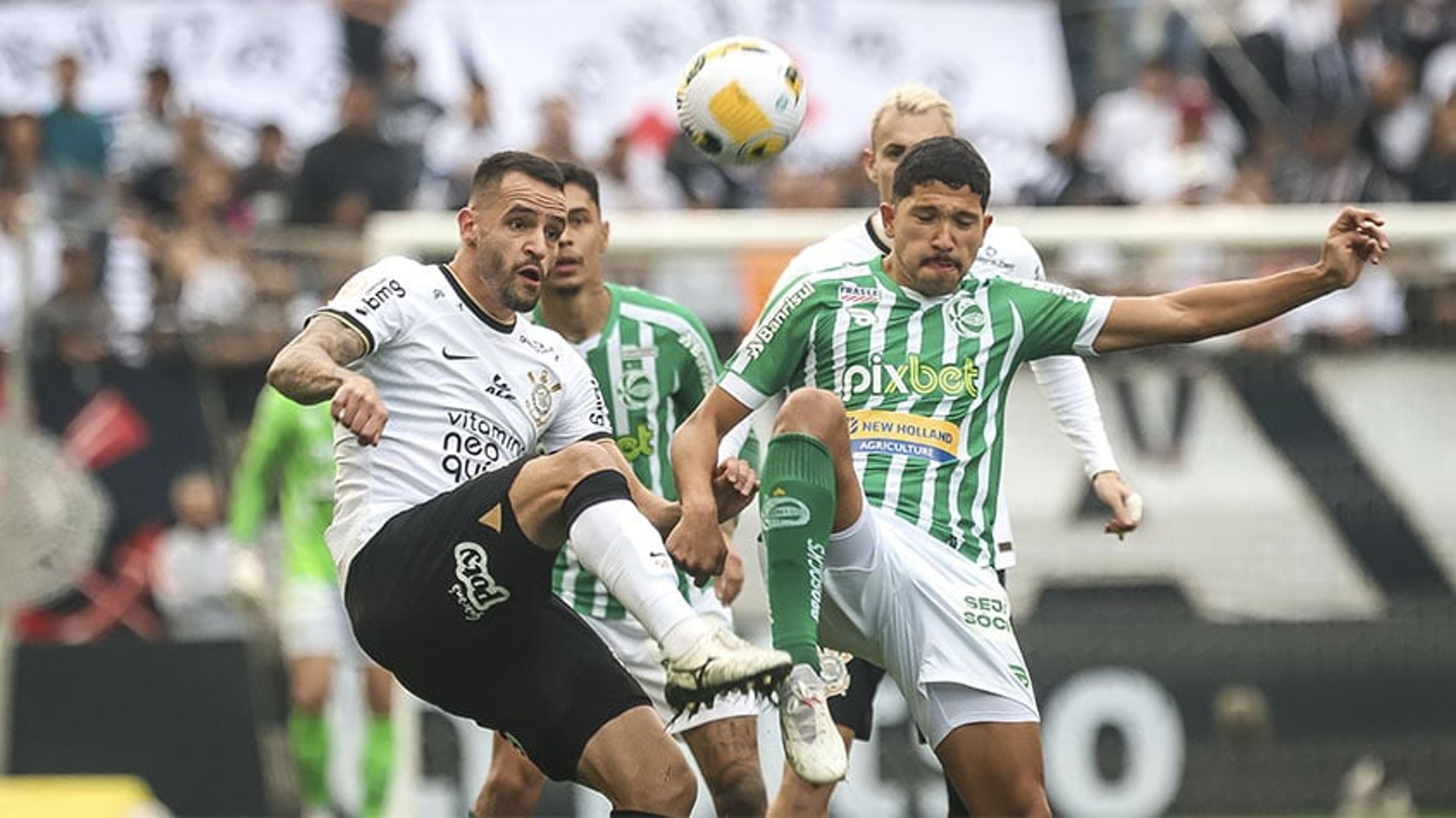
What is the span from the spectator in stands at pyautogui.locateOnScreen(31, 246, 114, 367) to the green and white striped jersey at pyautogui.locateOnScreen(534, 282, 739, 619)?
241 inches

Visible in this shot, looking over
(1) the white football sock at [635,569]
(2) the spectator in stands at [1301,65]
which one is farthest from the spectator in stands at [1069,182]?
(1) the white football sock at [635,569]

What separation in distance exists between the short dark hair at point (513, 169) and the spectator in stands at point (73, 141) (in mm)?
8964

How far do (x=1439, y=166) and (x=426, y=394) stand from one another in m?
10.2

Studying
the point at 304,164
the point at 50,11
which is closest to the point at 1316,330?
the point at 304,164

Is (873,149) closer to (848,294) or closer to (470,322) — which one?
(848,294)

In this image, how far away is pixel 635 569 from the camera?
6805mm

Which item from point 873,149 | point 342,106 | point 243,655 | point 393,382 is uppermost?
point 342,106

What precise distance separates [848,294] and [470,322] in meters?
1.13

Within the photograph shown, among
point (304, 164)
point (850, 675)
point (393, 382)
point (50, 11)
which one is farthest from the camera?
point (50, 11)

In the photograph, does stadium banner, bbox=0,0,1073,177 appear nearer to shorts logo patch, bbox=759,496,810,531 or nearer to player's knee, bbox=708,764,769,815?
player's knee, bbox=708,764,769,815

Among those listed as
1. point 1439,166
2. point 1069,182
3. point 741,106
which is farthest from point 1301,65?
point 741,106

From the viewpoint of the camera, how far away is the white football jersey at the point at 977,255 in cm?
828

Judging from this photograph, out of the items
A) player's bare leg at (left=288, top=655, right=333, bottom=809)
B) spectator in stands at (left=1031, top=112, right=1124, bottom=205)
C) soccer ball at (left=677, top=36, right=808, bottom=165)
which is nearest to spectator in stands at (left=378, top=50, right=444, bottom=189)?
spectator in stands at (left=1031, top=112, right=1124, bottom=205)

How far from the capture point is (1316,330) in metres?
14.6
